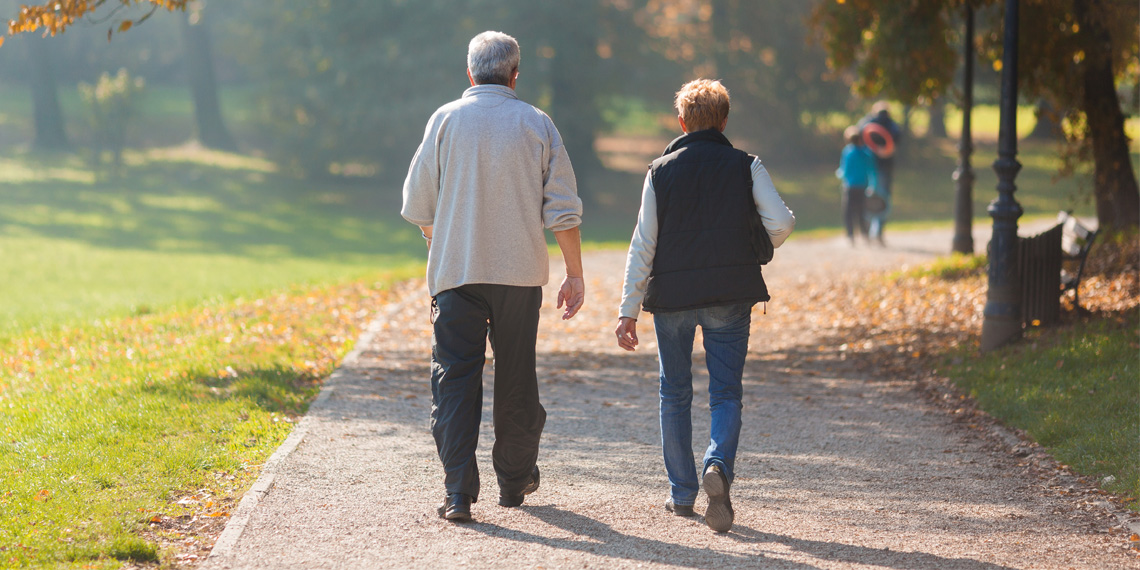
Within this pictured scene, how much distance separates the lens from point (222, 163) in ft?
124

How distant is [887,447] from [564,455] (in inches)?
74.3

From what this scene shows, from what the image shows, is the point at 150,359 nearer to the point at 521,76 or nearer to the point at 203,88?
the point at 521,76

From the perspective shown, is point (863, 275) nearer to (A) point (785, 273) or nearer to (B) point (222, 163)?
(A) point (785, 273)

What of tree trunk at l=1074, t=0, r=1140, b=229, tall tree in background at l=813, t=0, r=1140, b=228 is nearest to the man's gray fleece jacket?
tall tree in background at l=813, t=0, r=1140, b=228

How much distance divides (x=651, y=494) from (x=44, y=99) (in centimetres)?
4000

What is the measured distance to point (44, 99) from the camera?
39.3m

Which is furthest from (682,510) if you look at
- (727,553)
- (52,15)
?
(52,15)

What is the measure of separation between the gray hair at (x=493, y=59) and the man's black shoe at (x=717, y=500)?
1.93 meters

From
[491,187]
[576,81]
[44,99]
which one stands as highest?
[44,99]

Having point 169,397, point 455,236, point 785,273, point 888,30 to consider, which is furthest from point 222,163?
point 455,236

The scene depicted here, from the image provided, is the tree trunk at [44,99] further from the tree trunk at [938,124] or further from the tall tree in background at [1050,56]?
the tall tree in background at [1050,56]

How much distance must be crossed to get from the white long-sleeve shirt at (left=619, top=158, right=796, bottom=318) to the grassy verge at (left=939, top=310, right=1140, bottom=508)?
7.27 ft

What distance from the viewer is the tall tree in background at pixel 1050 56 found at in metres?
10.8

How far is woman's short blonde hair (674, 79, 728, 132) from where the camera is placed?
4.70 meters
